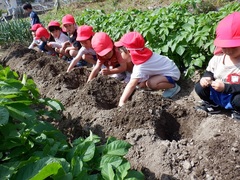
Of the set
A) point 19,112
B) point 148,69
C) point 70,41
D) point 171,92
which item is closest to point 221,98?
point 171,92

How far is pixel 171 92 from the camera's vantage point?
3.43m

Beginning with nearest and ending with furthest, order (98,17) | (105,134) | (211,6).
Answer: (105,134), (98,17), (211,6)

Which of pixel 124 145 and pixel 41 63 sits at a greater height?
pixel 124 145

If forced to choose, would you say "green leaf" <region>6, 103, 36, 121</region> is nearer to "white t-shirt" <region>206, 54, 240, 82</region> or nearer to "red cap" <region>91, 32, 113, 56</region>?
"white t-shirt" <region>206, 54, 240, 82</region>

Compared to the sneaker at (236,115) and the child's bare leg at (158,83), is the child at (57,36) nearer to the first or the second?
the child's bare leg at (158,83)

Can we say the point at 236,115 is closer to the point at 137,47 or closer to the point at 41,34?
the point at 137,47

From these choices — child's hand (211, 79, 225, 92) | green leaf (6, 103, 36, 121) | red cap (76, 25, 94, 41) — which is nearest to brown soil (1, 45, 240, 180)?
child's hand (211, 79, 225, 92)

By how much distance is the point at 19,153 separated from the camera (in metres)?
1.62

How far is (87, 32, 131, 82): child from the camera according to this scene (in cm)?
348

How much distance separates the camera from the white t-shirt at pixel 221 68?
2.58 metres

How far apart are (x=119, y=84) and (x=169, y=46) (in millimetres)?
761

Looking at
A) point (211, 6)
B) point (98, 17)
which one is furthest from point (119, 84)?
point (211, 6)

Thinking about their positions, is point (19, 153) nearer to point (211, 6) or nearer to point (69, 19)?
point (69, 19)

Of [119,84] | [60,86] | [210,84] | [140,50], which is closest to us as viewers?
[210,84]
